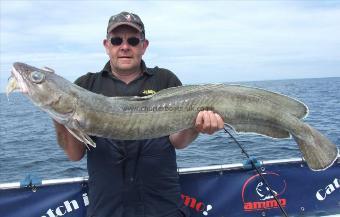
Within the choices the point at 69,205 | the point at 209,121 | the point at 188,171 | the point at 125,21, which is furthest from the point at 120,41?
the point at 69,205

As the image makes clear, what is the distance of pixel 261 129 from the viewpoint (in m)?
4.34

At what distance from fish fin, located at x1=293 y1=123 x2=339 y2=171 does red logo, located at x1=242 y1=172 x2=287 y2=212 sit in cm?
184

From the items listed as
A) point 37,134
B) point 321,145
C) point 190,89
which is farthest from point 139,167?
point 37,134

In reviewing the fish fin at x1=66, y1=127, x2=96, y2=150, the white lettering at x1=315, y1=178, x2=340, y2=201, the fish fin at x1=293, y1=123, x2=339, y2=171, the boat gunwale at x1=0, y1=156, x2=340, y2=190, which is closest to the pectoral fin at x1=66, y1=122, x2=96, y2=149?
the fish fin at x1=66, y1=127, x2=96, y2=150

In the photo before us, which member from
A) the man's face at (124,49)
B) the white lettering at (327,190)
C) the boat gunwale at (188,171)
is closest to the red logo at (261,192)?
the boat gunwale at (188,171)

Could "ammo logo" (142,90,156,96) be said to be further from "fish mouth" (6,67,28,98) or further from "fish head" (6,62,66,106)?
"fish mouth" (6,67,28,98)

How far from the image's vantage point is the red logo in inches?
241

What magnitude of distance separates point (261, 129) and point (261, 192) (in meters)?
2.09

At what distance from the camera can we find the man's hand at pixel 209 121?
165 inches

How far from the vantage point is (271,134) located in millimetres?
4371

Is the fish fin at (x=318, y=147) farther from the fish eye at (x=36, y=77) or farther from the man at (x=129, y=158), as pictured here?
the fish eye at (x=36, y=77)

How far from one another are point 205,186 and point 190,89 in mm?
2178

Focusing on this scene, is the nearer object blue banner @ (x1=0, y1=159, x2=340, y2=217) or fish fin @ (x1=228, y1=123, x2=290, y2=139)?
fish fin @ (x1=228, y1=123, x2=290, y2=139)

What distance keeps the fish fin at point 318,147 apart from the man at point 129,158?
834 mm
